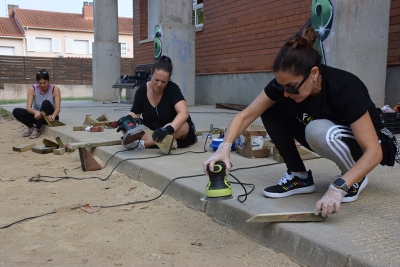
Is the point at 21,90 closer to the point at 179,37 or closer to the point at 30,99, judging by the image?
the point at 179,37

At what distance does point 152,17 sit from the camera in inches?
606

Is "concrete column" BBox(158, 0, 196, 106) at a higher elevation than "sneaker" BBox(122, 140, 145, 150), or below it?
higher

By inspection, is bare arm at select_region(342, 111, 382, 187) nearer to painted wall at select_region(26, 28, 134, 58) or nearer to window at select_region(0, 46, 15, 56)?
window at select_region(0, 46, 15, 56)

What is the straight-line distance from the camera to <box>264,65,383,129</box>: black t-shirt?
2.48 meters

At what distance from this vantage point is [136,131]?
471cm

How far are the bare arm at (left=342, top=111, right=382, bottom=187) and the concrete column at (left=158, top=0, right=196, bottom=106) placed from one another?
8.11 meters

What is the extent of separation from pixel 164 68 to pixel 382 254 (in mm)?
3073

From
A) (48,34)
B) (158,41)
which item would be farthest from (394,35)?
(48,34)

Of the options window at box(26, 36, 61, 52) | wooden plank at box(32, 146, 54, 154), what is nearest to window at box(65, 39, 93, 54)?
window at box(26, 36, 61, 52)

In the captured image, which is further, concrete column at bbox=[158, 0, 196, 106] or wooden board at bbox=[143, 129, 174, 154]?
concrete column at bbox=[158, 0, 196, 106]

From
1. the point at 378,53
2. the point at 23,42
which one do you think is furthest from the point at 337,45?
the point at 23,42

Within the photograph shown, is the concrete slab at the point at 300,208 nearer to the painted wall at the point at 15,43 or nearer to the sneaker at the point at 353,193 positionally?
the sneaker at the point at 353,193

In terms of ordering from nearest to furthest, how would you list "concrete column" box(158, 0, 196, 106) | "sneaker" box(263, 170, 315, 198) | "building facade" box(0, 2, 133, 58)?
"sneaker" box(263, 170, 315, 198), "concrete column" box(158, 0, 196, 106), "building facade" box(0, 2, 133, 58)

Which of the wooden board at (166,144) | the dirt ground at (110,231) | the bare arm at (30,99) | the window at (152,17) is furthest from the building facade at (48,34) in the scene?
the dirt ground at (110,231)
